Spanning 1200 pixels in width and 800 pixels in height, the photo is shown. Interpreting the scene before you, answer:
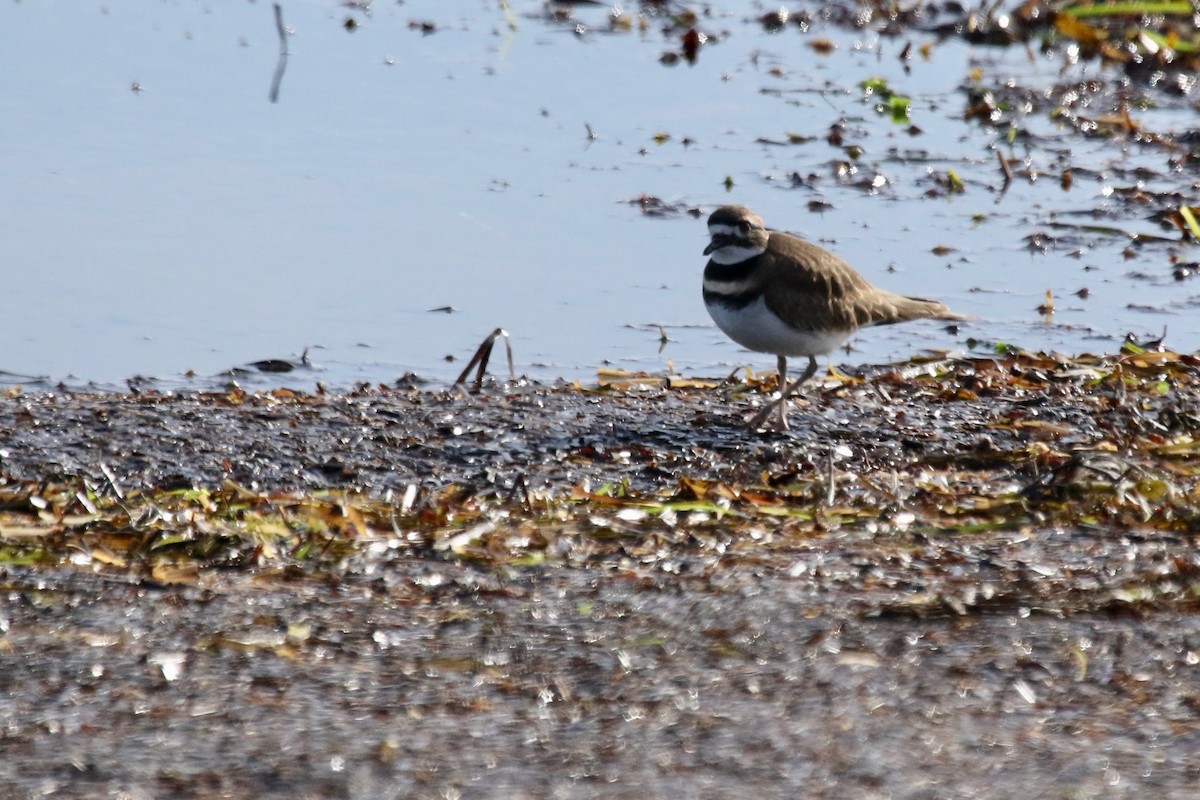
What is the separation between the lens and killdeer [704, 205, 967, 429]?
21.2ft

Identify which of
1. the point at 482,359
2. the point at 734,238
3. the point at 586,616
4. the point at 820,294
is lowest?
the point at 482,359

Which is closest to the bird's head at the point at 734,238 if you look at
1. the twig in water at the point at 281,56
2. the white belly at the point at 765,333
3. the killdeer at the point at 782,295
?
the killdeer at the point at 782,295

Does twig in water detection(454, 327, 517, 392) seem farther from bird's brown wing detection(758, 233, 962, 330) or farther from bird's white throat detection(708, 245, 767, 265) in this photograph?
bird's brown wing detection(758, 233, 962, 330)

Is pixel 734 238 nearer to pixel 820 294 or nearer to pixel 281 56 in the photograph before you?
pixel 820 294

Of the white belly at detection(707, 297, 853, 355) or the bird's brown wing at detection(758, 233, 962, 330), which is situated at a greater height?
the bird's brown wing at detection(758, 233, 962, 330)

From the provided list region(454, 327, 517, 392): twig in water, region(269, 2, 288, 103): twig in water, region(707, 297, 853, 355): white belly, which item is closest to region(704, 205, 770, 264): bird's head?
region(707, 297, 853, 355): white belly

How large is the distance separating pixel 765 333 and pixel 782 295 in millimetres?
168

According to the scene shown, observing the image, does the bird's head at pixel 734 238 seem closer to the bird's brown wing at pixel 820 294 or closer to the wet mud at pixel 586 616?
the bird's brown wing at pixel 820 294

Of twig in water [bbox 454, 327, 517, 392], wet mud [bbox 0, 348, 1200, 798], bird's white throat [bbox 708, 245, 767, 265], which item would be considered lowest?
twig in water [bbox 454, 327, 517, 392]

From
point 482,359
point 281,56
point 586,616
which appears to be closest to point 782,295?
point 482,359

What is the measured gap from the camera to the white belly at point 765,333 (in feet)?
21.1

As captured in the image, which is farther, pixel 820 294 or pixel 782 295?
pixel 820 294

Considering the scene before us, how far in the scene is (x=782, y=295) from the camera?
6492 millimetres

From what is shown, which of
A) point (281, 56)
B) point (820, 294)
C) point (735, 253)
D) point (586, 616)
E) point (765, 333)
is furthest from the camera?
point (281, 56)
